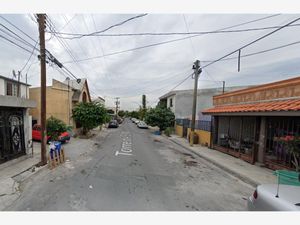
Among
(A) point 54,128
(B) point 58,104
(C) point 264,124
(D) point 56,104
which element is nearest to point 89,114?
(B) point 58,104

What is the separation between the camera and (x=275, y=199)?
2920 mm

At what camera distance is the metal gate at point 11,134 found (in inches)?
280

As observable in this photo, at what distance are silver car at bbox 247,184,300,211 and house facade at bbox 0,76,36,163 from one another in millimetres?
9098

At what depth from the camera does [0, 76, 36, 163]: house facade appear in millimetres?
7062

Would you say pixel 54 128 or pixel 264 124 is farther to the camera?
pixel 54 128

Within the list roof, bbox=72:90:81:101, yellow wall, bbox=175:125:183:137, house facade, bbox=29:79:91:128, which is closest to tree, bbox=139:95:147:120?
yellow wall, bbox=175:125:183:137

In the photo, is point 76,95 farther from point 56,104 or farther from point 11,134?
point 11,134

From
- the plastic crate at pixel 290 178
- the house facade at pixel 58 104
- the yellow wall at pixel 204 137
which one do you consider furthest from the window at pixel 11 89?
the plastic crate at pixel 290 178

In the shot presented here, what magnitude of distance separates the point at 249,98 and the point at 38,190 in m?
11.7

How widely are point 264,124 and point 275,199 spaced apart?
6906 millimetres

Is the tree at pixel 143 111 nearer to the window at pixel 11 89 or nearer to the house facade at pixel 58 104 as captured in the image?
the house facade at pixel 58 104

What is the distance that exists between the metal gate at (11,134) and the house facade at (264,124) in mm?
11384

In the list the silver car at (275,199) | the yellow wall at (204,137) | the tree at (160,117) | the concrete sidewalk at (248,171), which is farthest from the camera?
the tree at (160,117)

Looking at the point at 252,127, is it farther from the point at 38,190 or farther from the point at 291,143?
the point at 38,190
